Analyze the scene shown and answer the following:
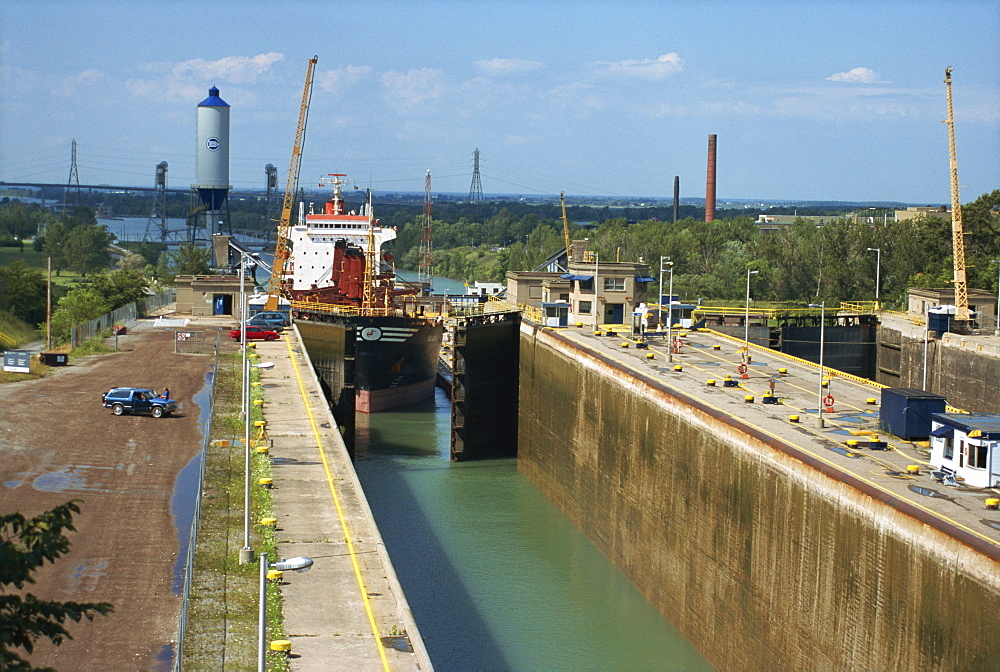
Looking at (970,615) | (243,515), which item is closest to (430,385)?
(243,515)

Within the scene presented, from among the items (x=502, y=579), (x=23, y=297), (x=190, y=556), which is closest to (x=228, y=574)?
(x=190, y=556)

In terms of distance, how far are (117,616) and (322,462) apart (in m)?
11.0

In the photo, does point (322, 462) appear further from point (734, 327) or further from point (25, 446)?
point (734, 327)

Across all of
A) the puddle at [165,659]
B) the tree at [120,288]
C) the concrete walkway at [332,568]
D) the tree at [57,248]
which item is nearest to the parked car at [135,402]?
→ the concrete walkway at [332,568]

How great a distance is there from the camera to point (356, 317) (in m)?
66.3

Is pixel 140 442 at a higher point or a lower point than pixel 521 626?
higher

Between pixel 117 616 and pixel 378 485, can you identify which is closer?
pixel 117 616

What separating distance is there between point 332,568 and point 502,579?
1365 cm

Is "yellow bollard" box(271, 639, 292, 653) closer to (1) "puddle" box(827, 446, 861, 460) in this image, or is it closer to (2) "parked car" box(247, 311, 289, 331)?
(1) "puddle" box(827, 446, 861, 460)

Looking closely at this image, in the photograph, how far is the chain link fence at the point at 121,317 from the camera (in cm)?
6719

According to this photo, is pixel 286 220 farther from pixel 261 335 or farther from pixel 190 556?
pixel 190 556

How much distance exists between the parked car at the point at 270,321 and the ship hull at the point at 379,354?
1058 mm

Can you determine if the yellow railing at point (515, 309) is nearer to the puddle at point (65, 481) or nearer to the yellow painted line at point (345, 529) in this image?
the yellow painted line at point (345, 529)

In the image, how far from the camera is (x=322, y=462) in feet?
117
